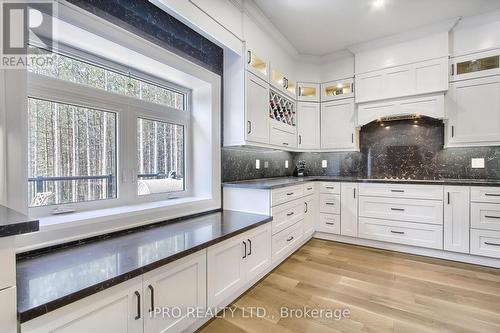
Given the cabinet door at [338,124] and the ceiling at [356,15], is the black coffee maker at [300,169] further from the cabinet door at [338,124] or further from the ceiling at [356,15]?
the ceiling at [356,15]

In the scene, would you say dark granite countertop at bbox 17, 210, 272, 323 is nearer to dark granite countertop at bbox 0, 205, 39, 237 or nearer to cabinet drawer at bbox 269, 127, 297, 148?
dark granite countertop at bbox 0, 205, 39, 237

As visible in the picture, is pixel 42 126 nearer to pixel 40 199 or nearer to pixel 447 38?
pixel 40 199

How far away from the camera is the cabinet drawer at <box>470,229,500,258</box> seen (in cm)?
251

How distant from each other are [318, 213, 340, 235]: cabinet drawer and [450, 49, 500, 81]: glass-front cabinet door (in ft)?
7.48

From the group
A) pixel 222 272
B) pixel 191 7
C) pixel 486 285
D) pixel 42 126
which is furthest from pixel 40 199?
pixel 486 285

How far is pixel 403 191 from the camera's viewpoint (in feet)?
9.59

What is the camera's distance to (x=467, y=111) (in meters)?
2.85

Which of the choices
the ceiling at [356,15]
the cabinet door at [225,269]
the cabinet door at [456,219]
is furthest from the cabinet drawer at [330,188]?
the ceiling at [356,15]

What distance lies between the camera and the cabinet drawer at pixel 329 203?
3.36m

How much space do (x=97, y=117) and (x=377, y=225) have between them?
10.9 feet

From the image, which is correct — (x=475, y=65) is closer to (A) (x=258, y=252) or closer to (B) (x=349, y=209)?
(B) (x=349, y=209)

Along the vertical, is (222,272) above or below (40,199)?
below

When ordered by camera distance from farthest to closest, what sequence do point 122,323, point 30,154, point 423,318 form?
point 423,318 < point 30,154 < point 122,323

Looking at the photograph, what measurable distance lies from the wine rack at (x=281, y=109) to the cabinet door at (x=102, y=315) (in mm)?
2378
